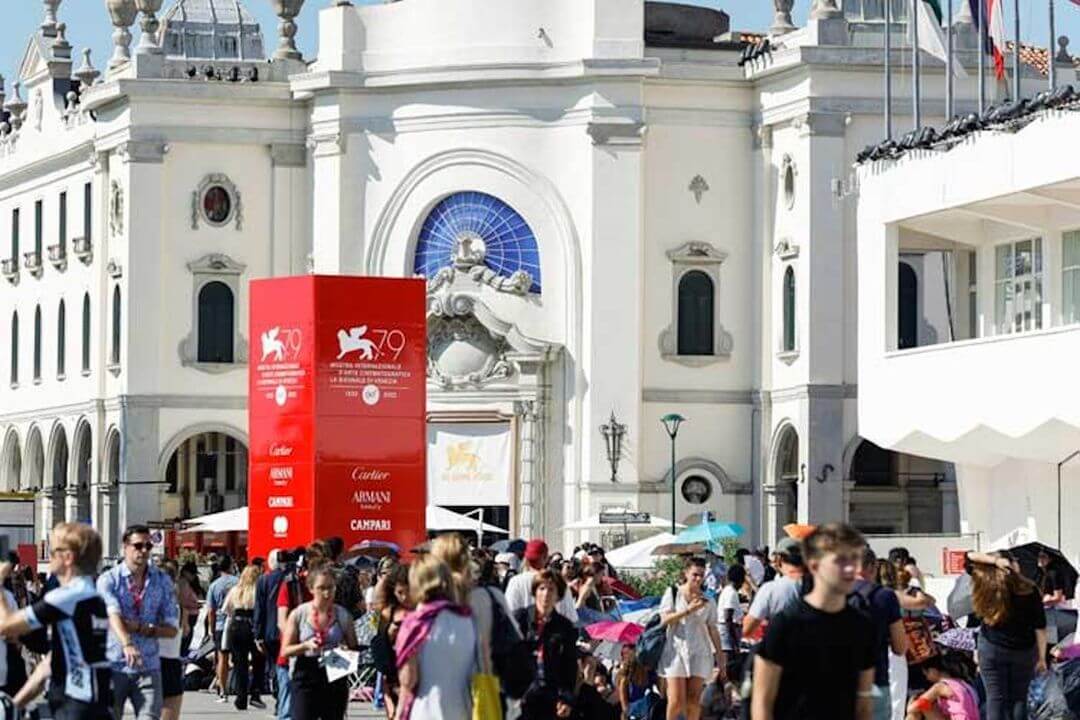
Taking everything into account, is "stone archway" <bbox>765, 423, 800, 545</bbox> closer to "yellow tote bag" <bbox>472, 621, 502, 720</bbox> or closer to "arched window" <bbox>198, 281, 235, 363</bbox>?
"arched window" <bbox>198, 281, 235, 363</bbox>

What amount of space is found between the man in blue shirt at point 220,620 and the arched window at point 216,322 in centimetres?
3197

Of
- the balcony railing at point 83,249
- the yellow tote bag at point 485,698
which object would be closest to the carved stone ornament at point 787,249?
the balcony railing at point 83,249

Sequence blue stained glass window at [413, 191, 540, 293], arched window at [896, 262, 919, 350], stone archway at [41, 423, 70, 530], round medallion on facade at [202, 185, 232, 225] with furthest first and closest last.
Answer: stone archway at [41, 423, 70, 530]
round medallion on facade at [202, 185, 232, 225]
blue stained glass window at [413, 191, 540, 293]
arched window at [896, 262, 919, 350]

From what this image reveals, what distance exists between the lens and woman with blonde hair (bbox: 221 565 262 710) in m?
31.8

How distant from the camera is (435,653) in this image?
16375 millimetres

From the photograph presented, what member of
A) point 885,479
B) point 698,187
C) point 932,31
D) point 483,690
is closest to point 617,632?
point 483,690

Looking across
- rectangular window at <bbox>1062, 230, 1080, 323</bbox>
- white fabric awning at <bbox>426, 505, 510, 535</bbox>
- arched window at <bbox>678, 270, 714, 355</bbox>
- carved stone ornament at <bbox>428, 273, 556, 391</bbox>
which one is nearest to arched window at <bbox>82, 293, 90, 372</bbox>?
carved stone ornament at <bbox>428, 273, 556, 391</bbox>

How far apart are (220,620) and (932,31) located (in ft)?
74.9

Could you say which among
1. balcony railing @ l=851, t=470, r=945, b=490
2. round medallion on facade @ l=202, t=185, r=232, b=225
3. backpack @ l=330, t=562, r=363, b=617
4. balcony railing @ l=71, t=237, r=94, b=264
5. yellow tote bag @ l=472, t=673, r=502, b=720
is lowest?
yellow tote bag @ l=472, t=673, r=502, b=720

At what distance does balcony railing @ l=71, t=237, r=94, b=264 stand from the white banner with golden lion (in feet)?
32.8

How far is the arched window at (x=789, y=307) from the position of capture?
64.1 metres

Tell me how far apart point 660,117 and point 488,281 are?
15.5ft

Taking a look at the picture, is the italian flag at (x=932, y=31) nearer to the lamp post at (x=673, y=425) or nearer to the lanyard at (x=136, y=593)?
the lamp post at (x=673, y=425)

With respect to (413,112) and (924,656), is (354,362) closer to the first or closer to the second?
(924,656)
